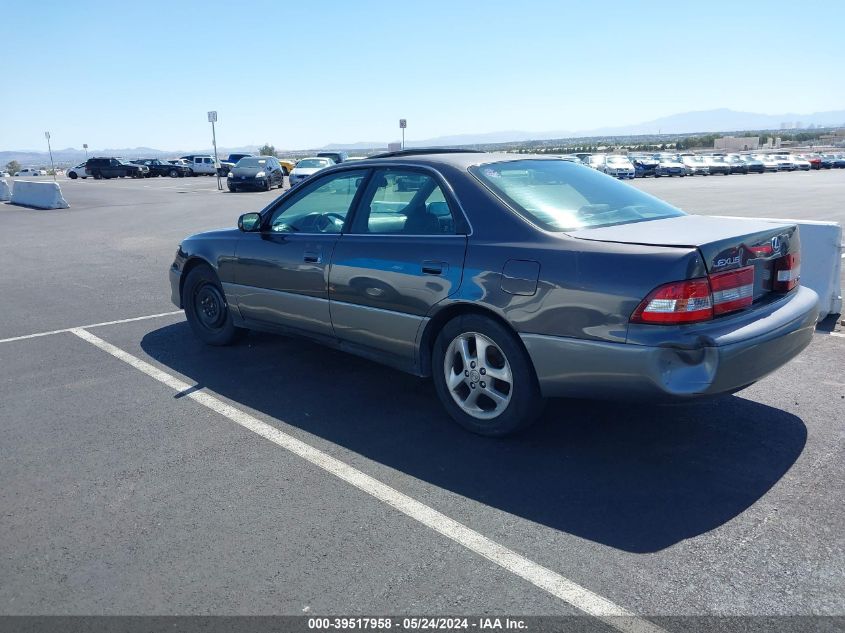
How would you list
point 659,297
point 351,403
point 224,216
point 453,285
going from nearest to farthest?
point 659,297, point 453,285, point 351,403, point 224,216

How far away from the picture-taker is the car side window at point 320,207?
5.20 meters

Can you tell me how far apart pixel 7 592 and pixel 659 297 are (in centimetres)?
309

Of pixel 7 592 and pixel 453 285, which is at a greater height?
pixel 453 285

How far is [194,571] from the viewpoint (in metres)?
3.06

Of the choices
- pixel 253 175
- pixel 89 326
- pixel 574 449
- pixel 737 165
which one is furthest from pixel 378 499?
pixel 737 165

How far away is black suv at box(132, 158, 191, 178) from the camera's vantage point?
2026 inches

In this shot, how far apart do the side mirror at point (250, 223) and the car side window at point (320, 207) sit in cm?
13

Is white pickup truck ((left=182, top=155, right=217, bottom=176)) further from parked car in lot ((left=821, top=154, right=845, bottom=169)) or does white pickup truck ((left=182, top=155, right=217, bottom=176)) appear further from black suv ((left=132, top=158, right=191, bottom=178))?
parked car in lot ((left=821, top=154, right=845, bottom=169))

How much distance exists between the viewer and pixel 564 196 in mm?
4520

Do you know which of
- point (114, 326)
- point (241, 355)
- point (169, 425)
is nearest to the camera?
point (169, 425)

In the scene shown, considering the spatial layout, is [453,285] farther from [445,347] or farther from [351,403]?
[351,403]

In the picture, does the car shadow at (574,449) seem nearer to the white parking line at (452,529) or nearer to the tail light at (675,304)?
the white parking line at (452,529)

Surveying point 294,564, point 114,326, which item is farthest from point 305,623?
point 114,326

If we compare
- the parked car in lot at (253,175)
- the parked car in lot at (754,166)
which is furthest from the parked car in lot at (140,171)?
the parked car in lot at (754,166)
